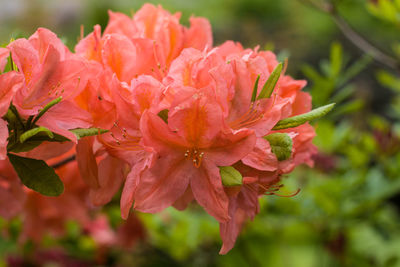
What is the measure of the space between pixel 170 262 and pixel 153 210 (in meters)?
0.64

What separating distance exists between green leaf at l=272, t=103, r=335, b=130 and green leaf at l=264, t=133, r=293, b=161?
0.02 meters

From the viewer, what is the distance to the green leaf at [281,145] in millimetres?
336

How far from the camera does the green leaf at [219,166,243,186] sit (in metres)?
0.33

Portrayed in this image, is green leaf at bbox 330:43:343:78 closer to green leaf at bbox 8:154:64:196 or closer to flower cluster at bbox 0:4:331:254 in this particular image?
flower cluster at bbox 0:4:331:254

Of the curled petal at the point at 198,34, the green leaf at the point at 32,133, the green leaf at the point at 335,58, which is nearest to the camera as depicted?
the green leaf at the point at 32,133

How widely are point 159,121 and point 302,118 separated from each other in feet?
0.37

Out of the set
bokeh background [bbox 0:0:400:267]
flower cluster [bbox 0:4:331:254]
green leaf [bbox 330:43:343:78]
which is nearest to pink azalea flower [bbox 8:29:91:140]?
flower cluster [bbox 0:4:331:254]

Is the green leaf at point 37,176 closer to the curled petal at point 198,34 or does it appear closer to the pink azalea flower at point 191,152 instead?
the pink azalea flower at point 191,152

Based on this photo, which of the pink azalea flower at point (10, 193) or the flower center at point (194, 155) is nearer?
the flower center at point (194, 155)

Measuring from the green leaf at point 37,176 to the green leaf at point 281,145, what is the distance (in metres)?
0.17

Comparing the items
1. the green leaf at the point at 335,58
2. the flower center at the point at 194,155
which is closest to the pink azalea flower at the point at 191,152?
the flower center at the point at 194,155

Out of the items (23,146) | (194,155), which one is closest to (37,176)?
(23,146)

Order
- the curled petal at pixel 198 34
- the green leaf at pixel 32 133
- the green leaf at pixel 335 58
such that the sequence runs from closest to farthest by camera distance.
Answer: the green leaf at pixel 32 133
the curled petal at pixel 198 34
the green leaf at pixel 335 58

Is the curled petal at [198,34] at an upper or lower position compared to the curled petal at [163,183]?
upper
